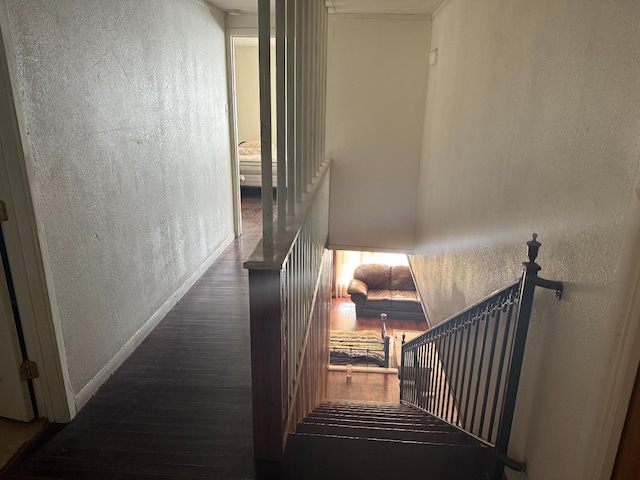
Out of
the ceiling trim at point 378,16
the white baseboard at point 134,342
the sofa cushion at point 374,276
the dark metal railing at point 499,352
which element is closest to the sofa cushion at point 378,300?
the sofa cushion at point 374,276

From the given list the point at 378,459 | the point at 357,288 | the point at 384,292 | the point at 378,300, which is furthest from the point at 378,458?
the point at 384,292

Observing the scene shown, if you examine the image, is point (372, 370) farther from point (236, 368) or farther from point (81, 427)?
point (81, 427)

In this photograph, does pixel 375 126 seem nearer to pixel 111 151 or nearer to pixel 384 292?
pixel 111 151

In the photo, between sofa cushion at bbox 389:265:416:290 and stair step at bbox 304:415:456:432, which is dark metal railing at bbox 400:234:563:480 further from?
sofa cushion at bbox 389:265:416:290

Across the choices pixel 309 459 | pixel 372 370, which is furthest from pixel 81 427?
pixel 372 370

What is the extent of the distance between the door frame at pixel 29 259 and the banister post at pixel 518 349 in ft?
6.71

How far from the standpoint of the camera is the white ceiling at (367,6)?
436 cm

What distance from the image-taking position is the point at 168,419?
2.37m

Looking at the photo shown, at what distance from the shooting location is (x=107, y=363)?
2680mm

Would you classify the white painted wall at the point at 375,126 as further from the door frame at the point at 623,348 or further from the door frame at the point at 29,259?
the door frame at the point at 623,348

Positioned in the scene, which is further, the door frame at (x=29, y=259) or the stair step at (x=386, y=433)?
the stair step at (x=386, y=433)

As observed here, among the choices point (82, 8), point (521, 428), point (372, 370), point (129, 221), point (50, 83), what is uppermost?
point (82, 8)

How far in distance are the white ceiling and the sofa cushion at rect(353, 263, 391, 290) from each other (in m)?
6.02

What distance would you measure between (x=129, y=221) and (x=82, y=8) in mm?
1200
